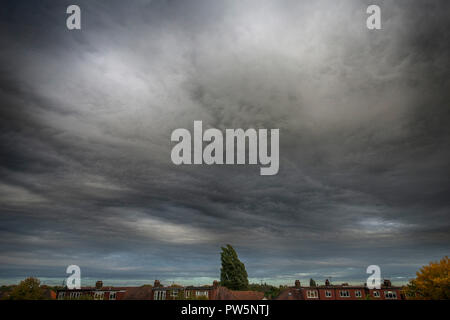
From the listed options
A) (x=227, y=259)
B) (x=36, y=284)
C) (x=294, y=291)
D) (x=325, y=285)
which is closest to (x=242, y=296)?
(x=227, y=259)

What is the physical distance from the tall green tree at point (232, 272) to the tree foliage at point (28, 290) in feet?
182

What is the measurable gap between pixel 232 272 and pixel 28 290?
61.6m

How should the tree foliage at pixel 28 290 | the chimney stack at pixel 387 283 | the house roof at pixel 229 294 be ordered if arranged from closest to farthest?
the tree foliage at pixel 28 290 → the house roof at pixel 229 294 → the chimney stack at pixel 387 283

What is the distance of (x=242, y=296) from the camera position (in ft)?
263

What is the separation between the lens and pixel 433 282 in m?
59.2

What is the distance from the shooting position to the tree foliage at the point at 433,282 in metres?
56.6

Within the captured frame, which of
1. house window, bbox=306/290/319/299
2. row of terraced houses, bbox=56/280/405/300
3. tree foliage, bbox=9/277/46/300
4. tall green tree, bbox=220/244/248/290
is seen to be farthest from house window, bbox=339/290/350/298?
tree foliage, bbox=9/277/46/300

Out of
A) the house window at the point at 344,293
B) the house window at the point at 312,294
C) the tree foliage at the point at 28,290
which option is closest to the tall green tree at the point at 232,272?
the house window at the point at 312,294

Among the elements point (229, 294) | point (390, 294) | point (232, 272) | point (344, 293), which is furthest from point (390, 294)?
point (229, 294)

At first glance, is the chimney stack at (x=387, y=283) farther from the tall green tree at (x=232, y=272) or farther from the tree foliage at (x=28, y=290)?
the tree foliage at (x=28, y=290)
